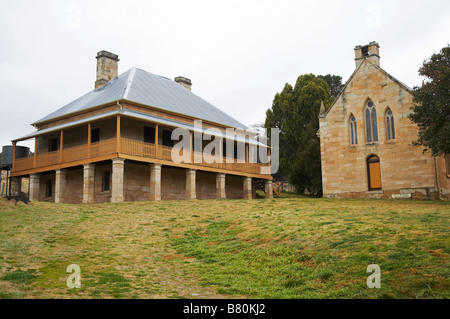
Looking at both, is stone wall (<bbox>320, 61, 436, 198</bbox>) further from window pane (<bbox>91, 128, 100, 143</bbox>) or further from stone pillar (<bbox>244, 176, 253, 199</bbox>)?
window pane (<bbox>91, 128, 100, 143</bbox>)

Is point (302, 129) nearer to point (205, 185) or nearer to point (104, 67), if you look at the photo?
point (205, 185)

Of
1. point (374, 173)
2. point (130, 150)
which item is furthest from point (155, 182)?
point (374, 173)

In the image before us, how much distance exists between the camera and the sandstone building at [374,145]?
2434cm

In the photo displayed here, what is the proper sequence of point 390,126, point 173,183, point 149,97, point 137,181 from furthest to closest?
point 149,97, point 173,183, point 137,181, point 390,126

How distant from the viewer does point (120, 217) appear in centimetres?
1828

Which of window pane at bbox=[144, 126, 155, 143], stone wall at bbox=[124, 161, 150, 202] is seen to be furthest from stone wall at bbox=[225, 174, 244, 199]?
stone wall at bbox=[124, 161, 150, 202]

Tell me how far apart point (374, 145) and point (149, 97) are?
14.8m

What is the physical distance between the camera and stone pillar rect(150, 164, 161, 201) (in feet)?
82.9

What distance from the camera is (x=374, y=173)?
84.7 ft

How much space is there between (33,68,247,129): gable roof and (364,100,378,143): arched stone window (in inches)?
431
